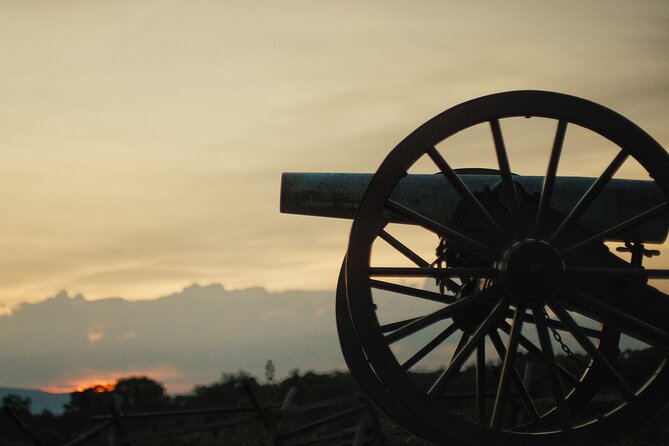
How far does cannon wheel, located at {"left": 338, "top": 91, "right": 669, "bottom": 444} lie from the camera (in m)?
6.27

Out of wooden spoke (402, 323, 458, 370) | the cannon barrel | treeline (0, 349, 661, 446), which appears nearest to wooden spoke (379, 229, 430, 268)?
the cannon barrel

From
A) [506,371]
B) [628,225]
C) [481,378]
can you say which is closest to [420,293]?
[481,378]

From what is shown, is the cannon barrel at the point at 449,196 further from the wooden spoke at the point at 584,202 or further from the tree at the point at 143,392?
the tree at the point at 143,392

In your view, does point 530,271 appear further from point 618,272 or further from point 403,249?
point 403,249

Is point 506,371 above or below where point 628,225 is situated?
below

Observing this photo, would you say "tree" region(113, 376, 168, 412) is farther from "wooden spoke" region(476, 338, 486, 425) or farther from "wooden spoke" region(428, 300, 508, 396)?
"wooden spoke" region(428, 300, 508, 396)

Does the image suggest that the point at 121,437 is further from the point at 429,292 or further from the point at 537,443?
the point at 537,443

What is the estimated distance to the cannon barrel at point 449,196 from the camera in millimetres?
7508

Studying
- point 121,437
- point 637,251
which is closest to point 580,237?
point 637,251

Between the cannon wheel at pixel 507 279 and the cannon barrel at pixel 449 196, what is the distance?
73 cm

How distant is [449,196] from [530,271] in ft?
4.17

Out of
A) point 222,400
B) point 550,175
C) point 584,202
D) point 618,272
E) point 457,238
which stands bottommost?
point 222,400

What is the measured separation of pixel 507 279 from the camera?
6.39 metres

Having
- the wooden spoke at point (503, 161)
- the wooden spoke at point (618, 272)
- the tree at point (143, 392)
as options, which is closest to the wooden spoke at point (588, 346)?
the wooden spoke at point (618, 272)
